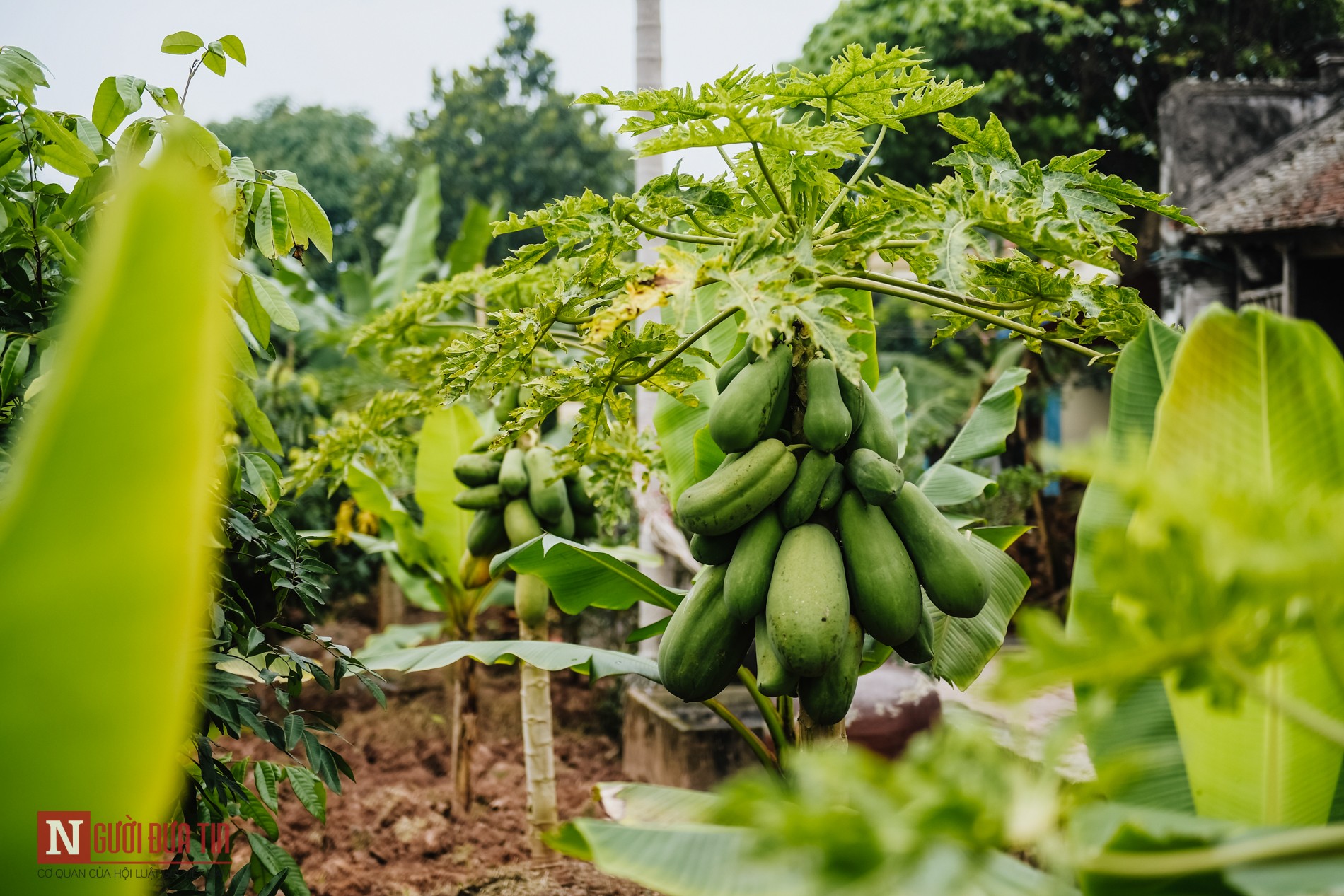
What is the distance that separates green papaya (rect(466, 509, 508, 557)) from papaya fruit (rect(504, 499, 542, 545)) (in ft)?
0.18

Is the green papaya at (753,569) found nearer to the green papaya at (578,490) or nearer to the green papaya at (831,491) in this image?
the green papaya at (831,491)

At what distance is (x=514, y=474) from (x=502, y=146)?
18.7 meters

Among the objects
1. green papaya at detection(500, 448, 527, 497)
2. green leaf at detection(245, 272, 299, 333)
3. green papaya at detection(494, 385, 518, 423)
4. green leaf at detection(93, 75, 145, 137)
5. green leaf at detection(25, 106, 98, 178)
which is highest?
green leaf at detection(93, 75, 145, 137)

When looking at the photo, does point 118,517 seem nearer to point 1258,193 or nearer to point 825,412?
point 825,412

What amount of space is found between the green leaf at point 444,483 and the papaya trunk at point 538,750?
0.94 metres

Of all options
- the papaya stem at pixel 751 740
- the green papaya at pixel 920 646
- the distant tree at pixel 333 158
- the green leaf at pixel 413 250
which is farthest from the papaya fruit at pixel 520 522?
the distant tree at pixel 333 158

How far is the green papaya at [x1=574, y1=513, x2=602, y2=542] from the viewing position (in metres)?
3.44

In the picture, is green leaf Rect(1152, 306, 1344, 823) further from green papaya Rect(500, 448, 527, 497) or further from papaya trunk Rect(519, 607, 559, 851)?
papaya trunk Rect(519, 607, 559, 851)

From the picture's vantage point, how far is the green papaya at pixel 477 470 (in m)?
3.19

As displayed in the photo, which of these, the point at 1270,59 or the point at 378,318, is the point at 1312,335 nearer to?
the point at 378,318

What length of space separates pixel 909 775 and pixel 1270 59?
523 inches

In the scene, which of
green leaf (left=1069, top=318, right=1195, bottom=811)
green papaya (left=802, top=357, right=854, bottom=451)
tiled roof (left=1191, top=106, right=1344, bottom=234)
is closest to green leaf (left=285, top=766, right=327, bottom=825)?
green papaya (left=802, top=357, right=854, bottom=451)

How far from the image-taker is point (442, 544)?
4.26 meters

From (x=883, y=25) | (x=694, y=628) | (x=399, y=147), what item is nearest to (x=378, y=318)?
(x=694, y=628)
